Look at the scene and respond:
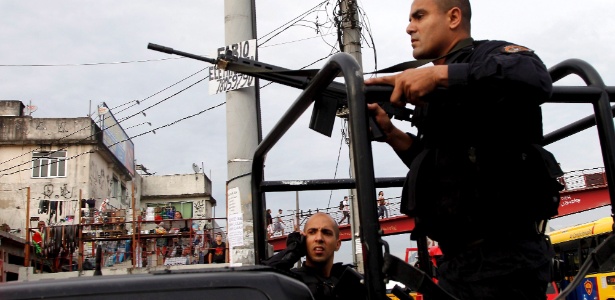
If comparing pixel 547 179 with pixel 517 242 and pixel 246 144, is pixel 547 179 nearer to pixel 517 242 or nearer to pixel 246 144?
pixel 517 242

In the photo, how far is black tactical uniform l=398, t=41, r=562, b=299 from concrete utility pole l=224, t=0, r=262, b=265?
4.25m

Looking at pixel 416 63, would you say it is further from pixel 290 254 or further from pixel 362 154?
A: pixel 290 254

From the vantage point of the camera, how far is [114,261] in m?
18.8

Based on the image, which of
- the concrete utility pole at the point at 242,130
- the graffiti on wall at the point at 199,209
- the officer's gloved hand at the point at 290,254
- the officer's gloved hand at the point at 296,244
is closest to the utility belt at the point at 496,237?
the officer's gloved hand at the point at 290,254

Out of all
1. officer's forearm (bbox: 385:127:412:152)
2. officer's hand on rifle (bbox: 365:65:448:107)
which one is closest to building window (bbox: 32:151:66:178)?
officer's forearm (bbox: 385:127:412:152)

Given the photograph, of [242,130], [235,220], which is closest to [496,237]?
[235,220]

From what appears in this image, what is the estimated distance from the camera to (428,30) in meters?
1.98

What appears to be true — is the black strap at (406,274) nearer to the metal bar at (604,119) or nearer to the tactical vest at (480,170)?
the tactical vest at (480,170)

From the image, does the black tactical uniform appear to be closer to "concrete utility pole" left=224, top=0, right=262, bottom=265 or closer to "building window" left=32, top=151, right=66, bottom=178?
"concrete utility pole" left=224, top=0, right=262, bottom=265

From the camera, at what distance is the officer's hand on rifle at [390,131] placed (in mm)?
2023

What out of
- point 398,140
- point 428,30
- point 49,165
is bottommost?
point 398,140

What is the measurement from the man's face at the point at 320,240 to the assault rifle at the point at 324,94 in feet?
5.06

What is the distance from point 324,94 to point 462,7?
54cm

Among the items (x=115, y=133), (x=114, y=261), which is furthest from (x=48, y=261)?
(x=115, y=133)
